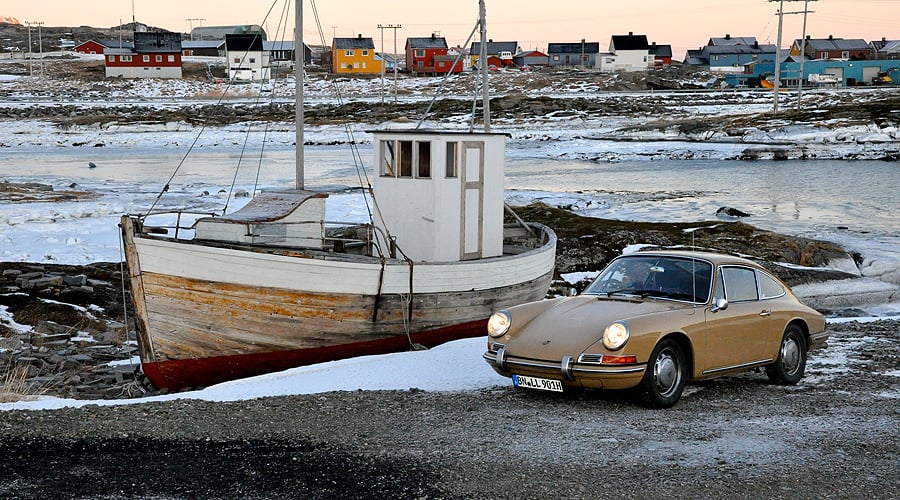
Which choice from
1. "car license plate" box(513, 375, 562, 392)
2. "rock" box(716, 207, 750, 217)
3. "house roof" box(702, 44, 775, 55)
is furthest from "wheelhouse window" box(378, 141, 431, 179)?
"house roof" box(702, 44, 775, 55)

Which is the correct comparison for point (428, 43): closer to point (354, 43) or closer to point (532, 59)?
point (354, 43)

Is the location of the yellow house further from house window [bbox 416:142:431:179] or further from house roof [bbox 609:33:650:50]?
house window [bbox 416:142:431:179]

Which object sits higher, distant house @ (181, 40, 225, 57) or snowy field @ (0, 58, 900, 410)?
distant house @ (181, 40, 225, 57)

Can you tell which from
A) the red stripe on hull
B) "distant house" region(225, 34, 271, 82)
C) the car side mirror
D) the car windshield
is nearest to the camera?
the car side mirror

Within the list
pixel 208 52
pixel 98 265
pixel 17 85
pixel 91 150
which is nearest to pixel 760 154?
pixel 91 150

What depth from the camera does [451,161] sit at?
49.4 feet

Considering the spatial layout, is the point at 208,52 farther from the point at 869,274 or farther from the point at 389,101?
the point at 869,274

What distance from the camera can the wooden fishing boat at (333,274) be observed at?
13062 millimetres

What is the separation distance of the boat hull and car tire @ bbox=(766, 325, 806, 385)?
18.6 feet

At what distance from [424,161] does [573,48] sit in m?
140

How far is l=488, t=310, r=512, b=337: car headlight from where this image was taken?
937 cm

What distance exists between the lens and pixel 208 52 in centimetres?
14825

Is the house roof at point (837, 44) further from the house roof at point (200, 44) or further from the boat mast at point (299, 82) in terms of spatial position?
the boat mast at point (299, 82)

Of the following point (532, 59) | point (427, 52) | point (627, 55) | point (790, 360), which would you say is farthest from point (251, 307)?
point (532, 59)
